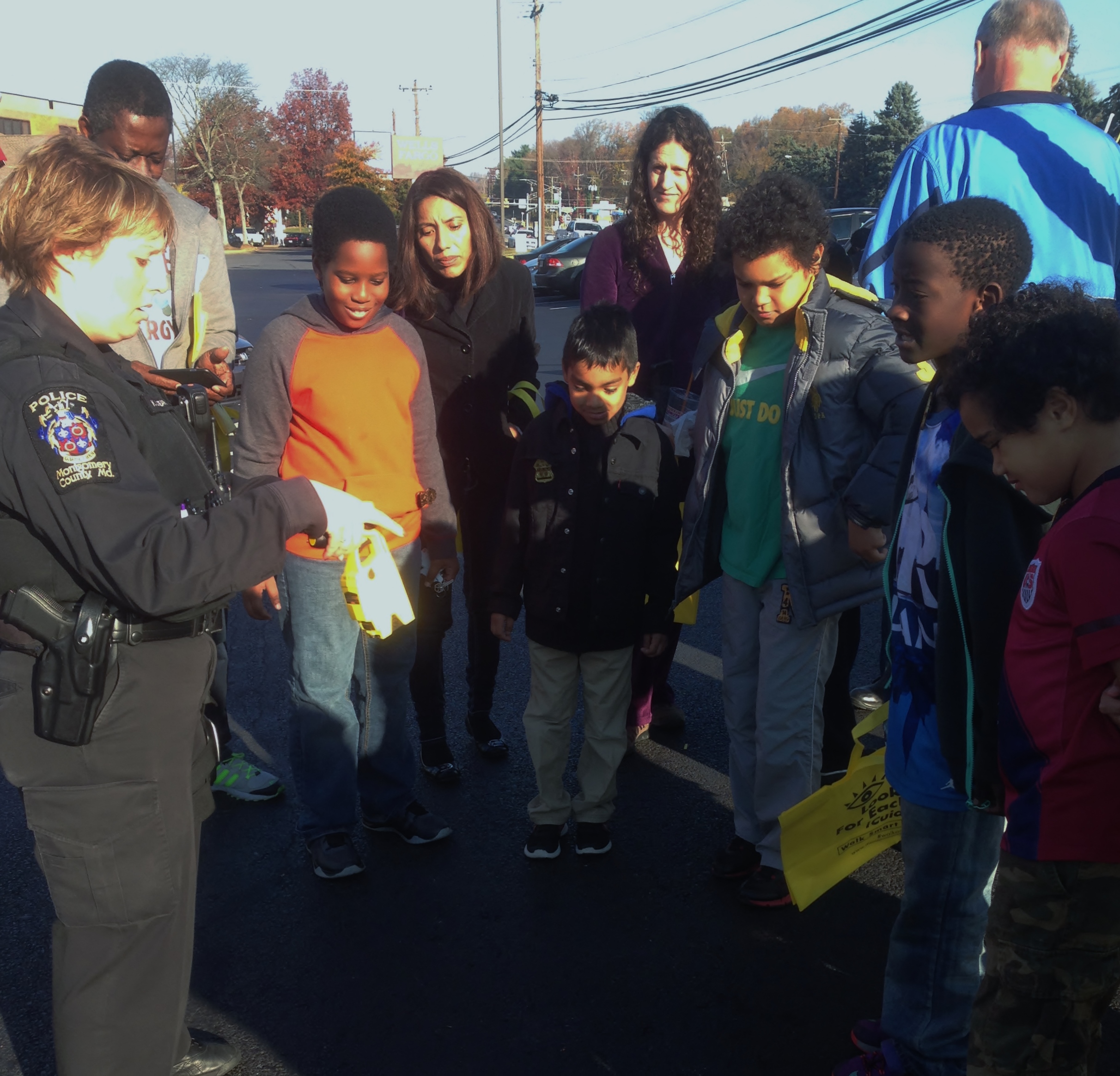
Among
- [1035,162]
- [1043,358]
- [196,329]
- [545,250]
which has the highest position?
[545,250]

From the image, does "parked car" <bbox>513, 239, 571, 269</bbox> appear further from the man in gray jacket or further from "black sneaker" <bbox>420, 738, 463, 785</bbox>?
"black sneaker" <bbox>420, 738, 463, 785</bbox>

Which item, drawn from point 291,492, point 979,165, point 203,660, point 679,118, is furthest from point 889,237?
point 203,660

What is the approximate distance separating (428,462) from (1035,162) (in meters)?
2.09

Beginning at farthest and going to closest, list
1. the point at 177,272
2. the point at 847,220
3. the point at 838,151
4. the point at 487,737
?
the point at 838,151
the point at 847,220
the point at 487,737
the point at 177,272

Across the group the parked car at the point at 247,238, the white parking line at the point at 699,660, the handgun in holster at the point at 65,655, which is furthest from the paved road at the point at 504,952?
the parked car at the point at 247,238

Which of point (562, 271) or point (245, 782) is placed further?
point (562, 271)

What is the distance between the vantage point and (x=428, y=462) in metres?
3.26

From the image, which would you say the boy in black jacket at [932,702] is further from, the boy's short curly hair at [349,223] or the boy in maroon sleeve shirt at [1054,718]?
the boy's short curly hair at [349,223]

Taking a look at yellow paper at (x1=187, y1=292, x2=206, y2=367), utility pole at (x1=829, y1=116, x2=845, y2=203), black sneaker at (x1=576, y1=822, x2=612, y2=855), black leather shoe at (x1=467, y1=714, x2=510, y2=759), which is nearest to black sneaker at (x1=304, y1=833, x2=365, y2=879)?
black sneaker at (x1=576, y1=822, x2=612, y2=855)

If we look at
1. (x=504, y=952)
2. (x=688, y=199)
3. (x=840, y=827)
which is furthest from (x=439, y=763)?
(x=688, y=199)

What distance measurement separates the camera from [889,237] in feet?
10.4

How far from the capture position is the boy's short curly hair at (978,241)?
2176mm

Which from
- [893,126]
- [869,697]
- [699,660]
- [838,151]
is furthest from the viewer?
[838,151]

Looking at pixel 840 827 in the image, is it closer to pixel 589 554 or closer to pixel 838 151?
pixel 589 554
